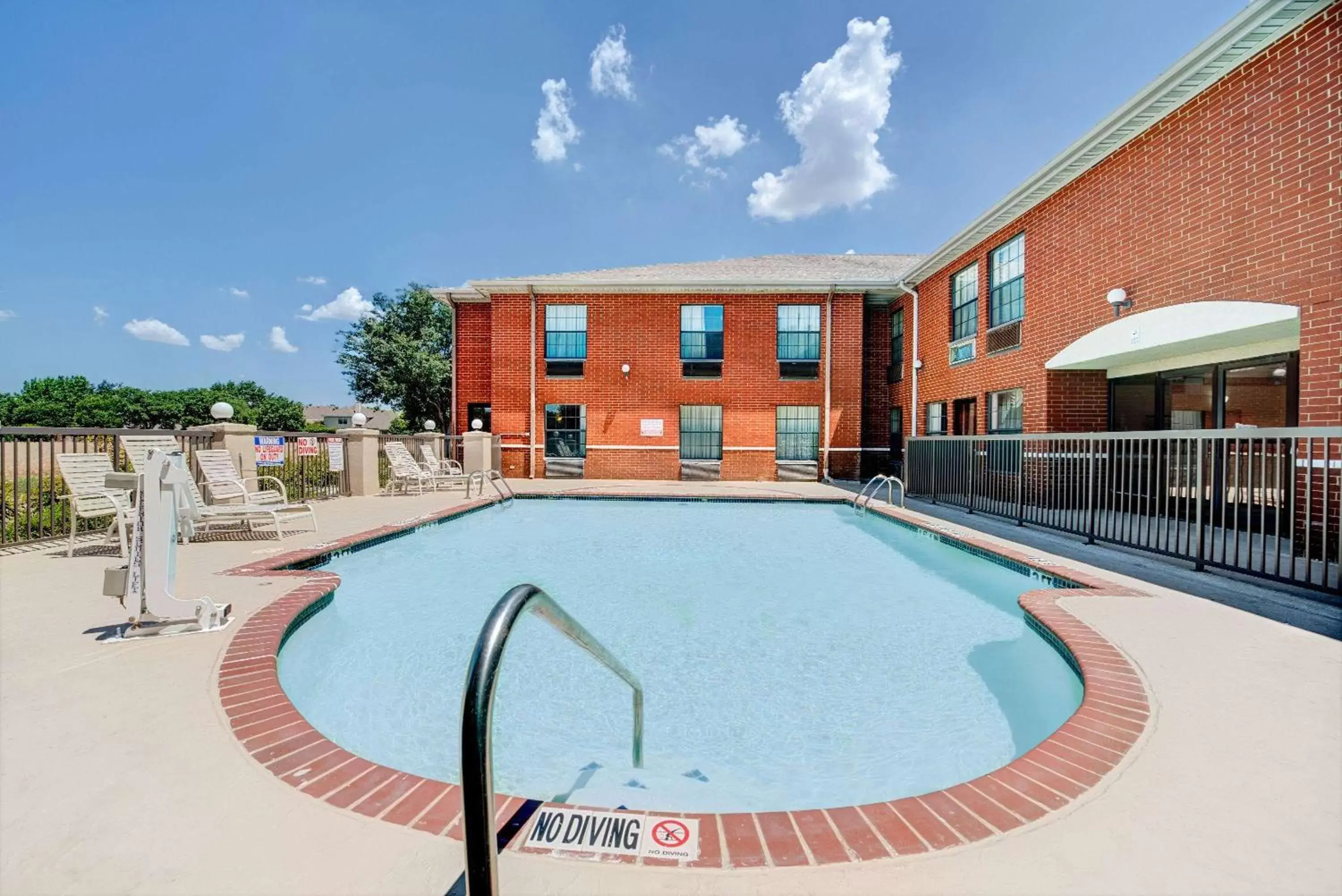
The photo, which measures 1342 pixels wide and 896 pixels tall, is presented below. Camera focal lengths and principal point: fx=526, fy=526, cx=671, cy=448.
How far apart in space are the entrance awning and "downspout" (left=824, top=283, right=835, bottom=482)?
6.58 m

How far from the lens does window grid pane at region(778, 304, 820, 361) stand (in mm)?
15047

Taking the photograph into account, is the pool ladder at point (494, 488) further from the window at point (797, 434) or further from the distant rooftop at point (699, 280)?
the window at point (797, 434)

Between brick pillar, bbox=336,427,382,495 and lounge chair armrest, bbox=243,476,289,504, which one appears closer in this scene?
lounge chair armrest, bbox=243,476,289,504

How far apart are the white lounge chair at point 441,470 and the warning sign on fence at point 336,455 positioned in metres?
1.77

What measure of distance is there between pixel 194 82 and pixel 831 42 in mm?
16131

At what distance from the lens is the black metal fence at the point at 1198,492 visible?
4.18 metres

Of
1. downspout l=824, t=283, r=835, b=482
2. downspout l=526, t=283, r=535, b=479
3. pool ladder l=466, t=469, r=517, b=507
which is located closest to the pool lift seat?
pool ladder l=466, t=469, r=517, b=507

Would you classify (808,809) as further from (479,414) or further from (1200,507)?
(479,414)

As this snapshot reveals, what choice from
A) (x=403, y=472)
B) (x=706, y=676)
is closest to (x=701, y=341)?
(x=403, y=472)

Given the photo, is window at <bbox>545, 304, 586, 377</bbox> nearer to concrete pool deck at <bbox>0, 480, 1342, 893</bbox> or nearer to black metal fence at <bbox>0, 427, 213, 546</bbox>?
black metal fence at <bbox>0, 427, 213, 546</bbox>

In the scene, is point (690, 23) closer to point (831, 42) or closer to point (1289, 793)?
point (831, 42)

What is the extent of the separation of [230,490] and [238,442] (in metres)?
1.12

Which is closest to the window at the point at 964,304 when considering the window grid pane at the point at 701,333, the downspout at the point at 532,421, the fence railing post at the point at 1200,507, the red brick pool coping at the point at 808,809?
the window grid pane at the point at 701,333

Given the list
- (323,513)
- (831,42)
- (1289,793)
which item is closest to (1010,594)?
(1289,793)
